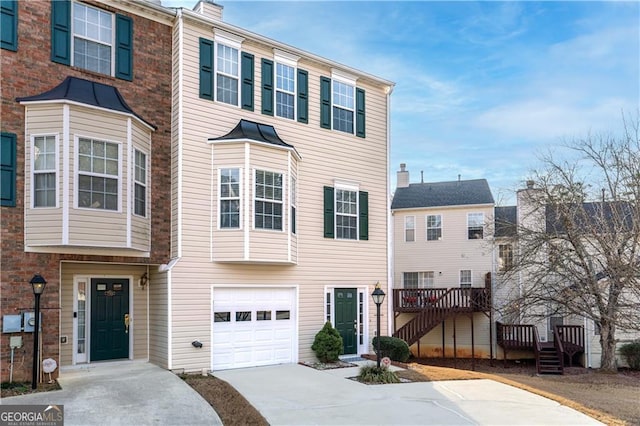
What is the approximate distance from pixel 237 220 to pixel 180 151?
2.19 m

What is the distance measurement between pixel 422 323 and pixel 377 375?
938 centimetres

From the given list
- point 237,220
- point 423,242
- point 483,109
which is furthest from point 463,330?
point 237,220

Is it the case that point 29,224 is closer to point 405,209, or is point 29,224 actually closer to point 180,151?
point 180,151

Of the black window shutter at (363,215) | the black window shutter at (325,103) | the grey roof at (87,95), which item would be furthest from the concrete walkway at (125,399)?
the black window shutter at (325,103)

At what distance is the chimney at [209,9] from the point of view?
43.6 feet

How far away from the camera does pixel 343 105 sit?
15406mm

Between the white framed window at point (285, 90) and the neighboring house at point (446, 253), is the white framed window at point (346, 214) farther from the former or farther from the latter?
the neighboring house at point (446, 253)

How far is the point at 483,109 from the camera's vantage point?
823 inches

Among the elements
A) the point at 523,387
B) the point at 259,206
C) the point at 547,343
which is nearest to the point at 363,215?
the point at 259,206

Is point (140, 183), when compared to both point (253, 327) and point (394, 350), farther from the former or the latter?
point (394, 350)

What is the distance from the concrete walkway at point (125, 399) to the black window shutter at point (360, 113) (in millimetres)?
9068

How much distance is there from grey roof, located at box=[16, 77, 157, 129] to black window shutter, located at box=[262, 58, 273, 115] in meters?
3.57

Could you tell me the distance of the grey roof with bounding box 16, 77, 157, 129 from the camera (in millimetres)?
10047

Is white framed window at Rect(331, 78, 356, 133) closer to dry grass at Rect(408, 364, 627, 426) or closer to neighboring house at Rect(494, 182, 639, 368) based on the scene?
neighboring house at Rect(494, 182, 639, 368)
